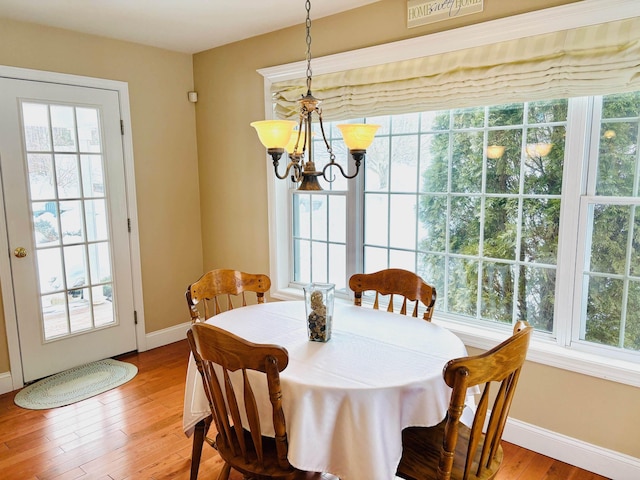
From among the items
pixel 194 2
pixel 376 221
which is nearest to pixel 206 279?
pixel 376 221

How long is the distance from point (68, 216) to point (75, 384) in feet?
4.05

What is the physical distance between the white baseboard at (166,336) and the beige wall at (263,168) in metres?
0.63

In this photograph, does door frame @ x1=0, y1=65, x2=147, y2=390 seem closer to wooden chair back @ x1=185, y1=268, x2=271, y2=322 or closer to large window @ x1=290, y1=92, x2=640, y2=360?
wooden chair back @ x1=185, y1=268, x2=271, y2=322

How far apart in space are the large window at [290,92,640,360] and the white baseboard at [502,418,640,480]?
20.5 inches

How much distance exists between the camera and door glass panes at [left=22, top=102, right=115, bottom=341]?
3.20 metres

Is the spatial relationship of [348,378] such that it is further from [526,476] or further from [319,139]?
[319,139]

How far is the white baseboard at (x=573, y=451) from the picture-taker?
218cm

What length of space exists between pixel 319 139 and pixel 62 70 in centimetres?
193

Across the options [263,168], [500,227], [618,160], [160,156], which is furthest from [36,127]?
[618,160]

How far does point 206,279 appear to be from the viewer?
8.42 feet

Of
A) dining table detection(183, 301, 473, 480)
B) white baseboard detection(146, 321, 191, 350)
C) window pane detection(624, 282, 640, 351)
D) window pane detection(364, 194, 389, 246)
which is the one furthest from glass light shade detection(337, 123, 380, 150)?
white baseboard detection(146, 321, 191, 350)

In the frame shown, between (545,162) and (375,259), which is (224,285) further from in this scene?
(545,162)

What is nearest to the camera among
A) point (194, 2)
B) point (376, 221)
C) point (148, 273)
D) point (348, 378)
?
point (348, 378)

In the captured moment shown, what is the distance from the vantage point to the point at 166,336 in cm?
405
